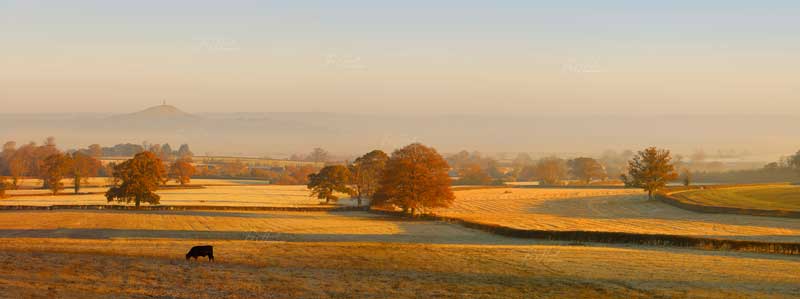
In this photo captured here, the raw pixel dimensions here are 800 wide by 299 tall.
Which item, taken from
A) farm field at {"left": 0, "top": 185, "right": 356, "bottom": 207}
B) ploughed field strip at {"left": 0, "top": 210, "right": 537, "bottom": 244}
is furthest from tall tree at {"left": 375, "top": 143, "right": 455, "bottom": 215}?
farm field at {"left": 0, "top": 185, "right": 356, "bottom": 207}

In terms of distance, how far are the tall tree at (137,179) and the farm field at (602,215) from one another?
4039 cm

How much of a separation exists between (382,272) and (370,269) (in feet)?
4.68

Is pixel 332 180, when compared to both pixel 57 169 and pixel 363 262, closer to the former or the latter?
pixel 57 169

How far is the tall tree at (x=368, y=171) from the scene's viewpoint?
114 meters

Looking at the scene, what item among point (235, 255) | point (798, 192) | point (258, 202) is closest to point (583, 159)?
point (798, 192)

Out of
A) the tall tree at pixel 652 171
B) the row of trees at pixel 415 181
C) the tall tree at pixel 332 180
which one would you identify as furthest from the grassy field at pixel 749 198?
the tall tree at pixel 332 180

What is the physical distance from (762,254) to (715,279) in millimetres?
15403

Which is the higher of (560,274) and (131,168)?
(131,168)

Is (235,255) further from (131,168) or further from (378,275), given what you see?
(131,168)

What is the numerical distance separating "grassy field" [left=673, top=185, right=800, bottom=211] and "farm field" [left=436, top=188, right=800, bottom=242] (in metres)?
5.86

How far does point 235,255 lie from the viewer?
143 feet

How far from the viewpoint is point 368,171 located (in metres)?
115

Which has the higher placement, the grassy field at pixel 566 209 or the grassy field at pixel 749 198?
the grassy field at pixel 749 198

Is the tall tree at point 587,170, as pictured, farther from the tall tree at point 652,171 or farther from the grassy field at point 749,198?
the tall tree at point 652,171
